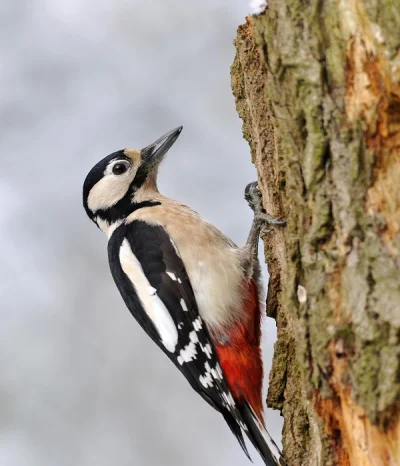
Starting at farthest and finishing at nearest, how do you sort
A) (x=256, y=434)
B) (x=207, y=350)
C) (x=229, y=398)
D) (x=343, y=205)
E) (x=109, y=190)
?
(x=109, y=190) < (x=207, y=350) < (x=229, y=398) < (x=256, y=434) < (x=343, y=205)

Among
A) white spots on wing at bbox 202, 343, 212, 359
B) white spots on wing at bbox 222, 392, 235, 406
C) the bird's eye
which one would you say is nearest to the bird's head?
the bird's eye

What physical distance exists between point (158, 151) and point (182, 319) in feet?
3.56

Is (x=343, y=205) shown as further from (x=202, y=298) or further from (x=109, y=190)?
(x=109, y=190)

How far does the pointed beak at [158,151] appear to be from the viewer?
3947mm

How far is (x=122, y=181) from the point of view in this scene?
389 centimetres

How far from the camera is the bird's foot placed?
2846 mm

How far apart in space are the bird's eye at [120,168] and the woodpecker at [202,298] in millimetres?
429

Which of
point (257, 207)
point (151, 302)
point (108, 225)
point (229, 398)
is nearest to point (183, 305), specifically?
point (151, 302)

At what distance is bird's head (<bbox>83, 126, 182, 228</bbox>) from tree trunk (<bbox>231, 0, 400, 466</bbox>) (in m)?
1.68

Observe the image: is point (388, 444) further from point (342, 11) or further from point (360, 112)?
point (342, 11)

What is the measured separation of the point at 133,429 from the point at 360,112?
3.05m

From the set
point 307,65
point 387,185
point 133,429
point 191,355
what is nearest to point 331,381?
point 387,185

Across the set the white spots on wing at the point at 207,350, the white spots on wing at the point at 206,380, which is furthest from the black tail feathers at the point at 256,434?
the white spots on wing at the point at 207,350

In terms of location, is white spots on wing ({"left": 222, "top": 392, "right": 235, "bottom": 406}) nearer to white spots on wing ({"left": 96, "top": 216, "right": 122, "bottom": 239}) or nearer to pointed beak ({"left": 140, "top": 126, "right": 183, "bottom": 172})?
white spots on wing ({"left": 96, "top": 216, "right": 122, "bottom": 239})
